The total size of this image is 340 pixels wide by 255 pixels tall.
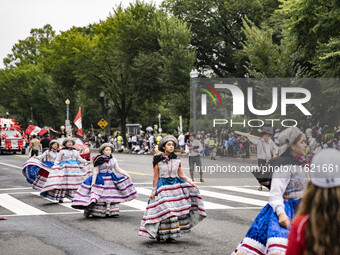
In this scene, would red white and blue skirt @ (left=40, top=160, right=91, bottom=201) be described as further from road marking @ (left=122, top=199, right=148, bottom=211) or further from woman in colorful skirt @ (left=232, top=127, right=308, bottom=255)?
woman in colorful skirt @ (left=232, top=127, right=308, bottom=255)

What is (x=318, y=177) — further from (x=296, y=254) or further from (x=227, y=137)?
(x=227, y=137)


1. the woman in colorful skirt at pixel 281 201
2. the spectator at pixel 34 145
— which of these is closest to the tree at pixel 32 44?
the spectator at pixel 34 145

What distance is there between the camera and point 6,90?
8038cm

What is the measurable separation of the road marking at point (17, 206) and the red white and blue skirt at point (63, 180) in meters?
0.66

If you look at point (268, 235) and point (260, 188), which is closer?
point (268, 235)

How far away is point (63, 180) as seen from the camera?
43.4 feet

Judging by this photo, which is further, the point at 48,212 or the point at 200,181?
the point at 200,181

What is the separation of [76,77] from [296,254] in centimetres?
5223

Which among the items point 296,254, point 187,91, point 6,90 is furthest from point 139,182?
point 6,90

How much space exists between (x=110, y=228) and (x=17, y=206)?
3971mm

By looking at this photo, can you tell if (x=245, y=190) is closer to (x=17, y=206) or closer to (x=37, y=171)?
(x=37, y=171)

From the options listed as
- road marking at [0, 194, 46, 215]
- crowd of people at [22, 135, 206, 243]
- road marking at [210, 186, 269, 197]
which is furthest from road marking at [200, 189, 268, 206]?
road marking at [0, 194, 46, 215]

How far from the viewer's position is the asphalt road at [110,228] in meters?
8.20

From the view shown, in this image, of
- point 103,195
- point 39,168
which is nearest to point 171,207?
point 103,195
